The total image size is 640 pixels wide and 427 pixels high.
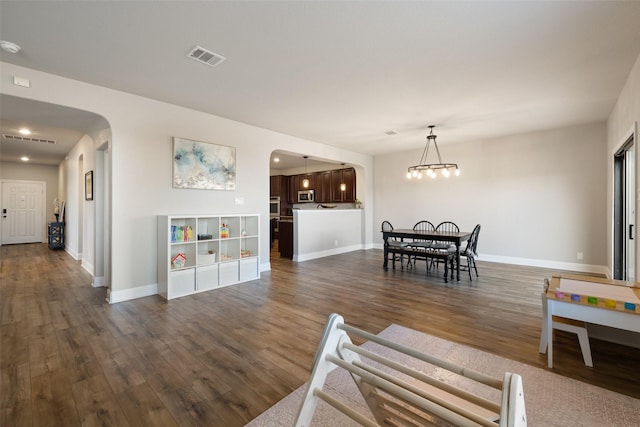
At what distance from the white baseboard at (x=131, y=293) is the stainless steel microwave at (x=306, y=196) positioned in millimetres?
6003

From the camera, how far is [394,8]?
2.10 metres

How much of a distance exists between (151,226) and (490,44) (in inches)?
175

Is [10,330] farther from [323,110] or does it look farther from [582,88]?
[582,88]

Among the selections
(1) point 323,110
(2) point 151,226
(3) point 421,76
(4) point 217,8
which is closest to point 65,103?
(2) point 151,226

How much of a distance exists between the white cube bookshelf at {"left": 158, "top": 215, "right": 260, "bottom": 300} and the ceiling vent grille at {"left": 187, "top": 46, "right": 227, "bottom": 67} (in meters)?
1.97

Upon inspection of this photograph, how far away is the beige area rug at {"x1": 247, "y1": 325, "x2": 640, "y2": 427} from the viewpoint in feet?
5.22

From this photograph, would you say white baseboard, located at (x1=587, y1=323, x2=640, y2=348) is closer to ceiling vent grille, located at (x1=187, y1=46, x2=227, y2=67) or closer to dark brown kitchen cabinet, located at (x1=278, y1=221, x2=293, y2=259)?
ceiling vent grille, located at (x1=187, y1=46, x2=227, y2=67)

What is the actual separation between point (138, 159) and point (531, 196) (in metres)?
6.98

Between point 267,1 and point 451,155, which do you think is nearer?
point 267,1

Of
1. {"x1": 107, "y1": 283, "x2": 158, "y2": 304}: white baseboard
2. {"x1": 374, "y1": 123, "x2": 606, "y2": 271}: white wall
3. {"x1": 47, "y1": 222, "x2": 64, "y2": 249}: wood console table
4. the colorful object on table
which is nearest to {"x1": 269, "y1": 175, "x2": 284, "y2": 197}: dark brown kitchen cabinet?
{"x1": 374, "y1": 123, "x2": 606, "y2": 271}: white wall

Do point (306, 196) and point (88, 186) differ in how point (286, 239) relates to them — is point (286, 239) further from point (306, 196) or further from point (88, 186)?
point (88, 186)

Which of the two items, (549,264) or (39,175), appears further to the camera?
(39,175)

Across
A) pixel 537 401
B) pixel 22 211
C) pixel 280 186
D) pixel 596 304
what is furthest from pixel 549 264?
pixel 22 211

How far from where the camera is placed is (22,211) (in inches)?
343
